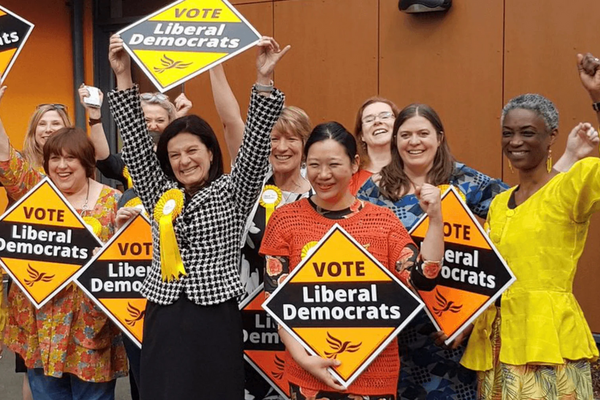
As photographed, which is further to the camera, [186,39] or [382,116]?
[382,116]

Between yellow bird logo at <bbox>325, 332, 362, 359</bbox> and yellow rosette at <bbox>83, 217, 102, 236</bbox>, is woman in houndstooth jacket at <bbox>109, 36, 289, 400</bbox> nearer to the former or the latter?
yellow bird logo at <bbox>325, 332, 362, 359</bbox>

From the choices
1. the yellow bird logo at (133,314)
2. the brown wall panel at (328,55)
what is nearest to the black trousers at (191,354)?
the yellow bird logo at (133,314)

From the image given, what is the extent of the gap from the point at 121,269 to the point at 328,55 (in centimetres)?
428

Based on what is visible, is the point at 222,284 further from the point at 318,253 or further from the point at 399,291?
the point at 399,291

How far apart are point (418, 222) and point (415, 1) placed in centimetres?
390

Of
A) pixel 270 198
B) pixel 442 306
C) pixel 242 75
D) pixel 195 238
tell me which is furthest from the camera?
pixel 242 75

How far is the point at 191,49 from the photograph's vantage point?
3658mm

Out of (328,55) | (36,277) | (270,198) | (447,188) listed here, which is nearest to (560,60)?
(328,55)

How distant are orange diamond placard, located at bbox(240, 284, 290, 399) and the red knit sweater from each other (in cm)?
65

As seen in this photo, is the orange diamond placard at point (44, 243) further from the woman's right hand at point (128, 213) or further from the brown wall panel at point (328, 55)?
the brown wall panel at point (328, 55)

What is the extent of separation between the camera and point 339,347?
133 inches

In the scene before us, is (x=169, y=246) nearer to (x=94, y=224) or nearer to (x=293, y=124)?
(x=293, y=124)

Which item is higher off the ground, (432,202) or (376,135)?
(376,135)

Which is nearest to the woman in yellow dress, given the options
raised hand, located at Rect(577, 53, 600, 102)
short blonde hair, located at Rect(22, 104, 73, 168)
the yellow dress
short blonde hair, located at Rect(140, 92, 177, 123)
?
the yellow dress
